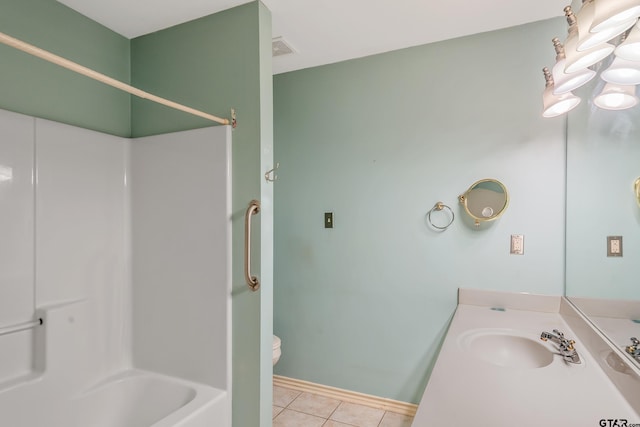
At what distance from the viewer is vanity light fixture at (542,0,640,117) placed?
2.94 ft

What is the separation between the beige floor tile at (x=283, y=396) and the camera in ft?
Result: 7.80

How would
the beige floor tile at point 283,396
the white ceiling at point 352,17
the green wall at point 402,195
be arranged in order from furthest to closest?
the beige floor tile at point 283,396 → the green wall at point 402,195 → the white ceiling at point 352,17

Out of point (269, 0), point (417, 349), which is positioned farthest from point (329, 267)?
point (269, 0)

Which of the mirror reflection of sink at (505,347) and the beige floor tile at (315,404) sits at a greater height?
the mirror reflection of sink at (505,347)

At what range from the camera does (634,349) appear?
105cm

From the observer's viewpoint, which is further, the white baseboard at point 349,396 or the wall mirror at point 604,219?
the white baseboard at point 349,396

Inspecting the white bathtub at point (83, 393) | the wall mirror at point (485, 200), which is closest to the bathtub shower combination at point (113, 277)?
the white bathtub at point (83, 393)

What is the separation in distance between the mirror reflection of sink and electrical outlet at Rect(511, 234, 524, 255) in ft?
1.71

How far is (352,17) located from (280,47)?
52cm

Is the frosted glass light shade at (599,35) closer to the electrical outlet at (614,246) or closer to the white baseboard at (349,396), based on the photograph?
the electrical outlet at (614,246)

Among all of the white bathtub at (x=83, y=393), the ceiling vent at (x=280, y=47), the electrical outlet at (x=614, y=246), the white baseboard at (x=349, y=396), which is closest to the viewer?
the electrical outlet at (x=614, y=246)

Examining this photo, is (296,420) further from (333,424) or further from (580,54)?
(580,54)

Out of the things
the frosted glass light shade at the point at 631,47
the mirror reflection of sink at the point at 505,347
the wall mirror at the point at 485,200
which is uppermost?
the frosted glass light shade at the point at 631,47

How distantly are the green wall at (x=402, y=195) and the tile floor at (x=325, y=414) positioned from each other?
122mm
